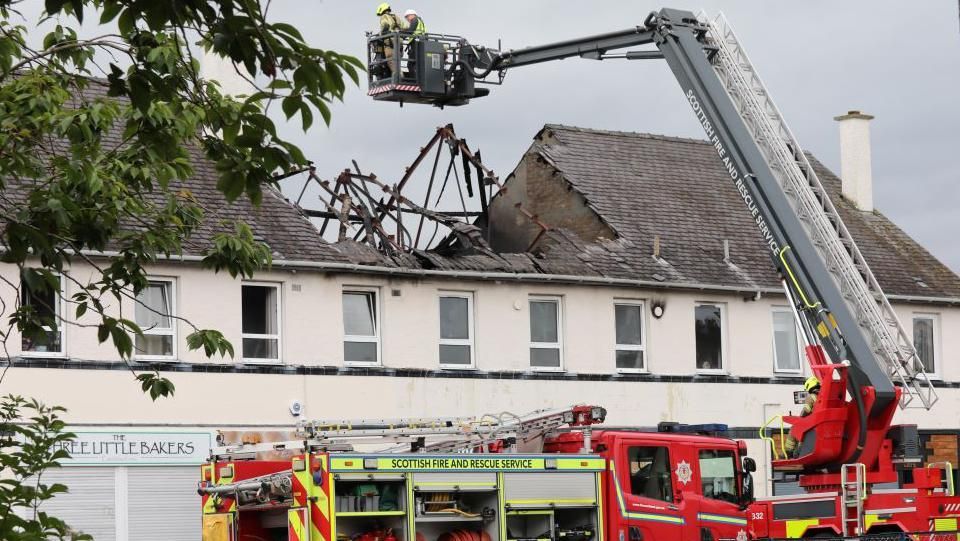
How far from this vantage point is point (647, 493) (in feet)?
64.0

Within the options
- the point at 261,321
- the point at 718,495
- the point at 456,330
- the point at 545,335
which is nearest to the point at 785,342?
the point at 545,335

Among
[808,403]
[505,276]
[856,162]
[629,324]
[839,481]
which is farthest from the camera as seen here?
[856,162]

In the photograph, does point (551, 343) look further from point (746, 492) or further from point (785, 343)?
point (746, 492)

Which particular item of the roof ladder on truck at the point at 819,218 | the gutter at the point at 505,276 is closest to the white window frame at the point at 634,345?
the gutter at the point at 505,276

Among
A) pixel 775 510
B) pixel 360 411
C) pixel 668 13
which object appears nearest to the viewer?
pixel 775 510

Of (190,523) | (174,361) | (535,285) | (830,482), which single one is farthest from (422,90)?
(830,482)

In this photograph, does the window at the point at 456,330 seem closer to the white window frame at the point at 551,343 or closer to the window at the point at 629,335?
the white window frame at the point at 551,343

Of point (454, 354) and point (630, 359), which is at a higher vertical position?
point (454, 354)

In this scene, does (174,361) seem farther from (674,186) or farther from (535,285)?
(674,186)

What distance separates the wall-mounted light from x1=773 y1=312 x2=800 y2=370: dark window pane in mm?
2938

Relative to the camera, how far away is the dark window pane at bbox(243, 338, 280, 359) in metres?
27.8

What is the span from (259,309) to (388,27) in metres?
5.91

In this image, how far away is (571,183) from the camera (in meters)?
34.9

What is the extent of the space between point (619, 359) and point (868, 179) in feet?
36.5
